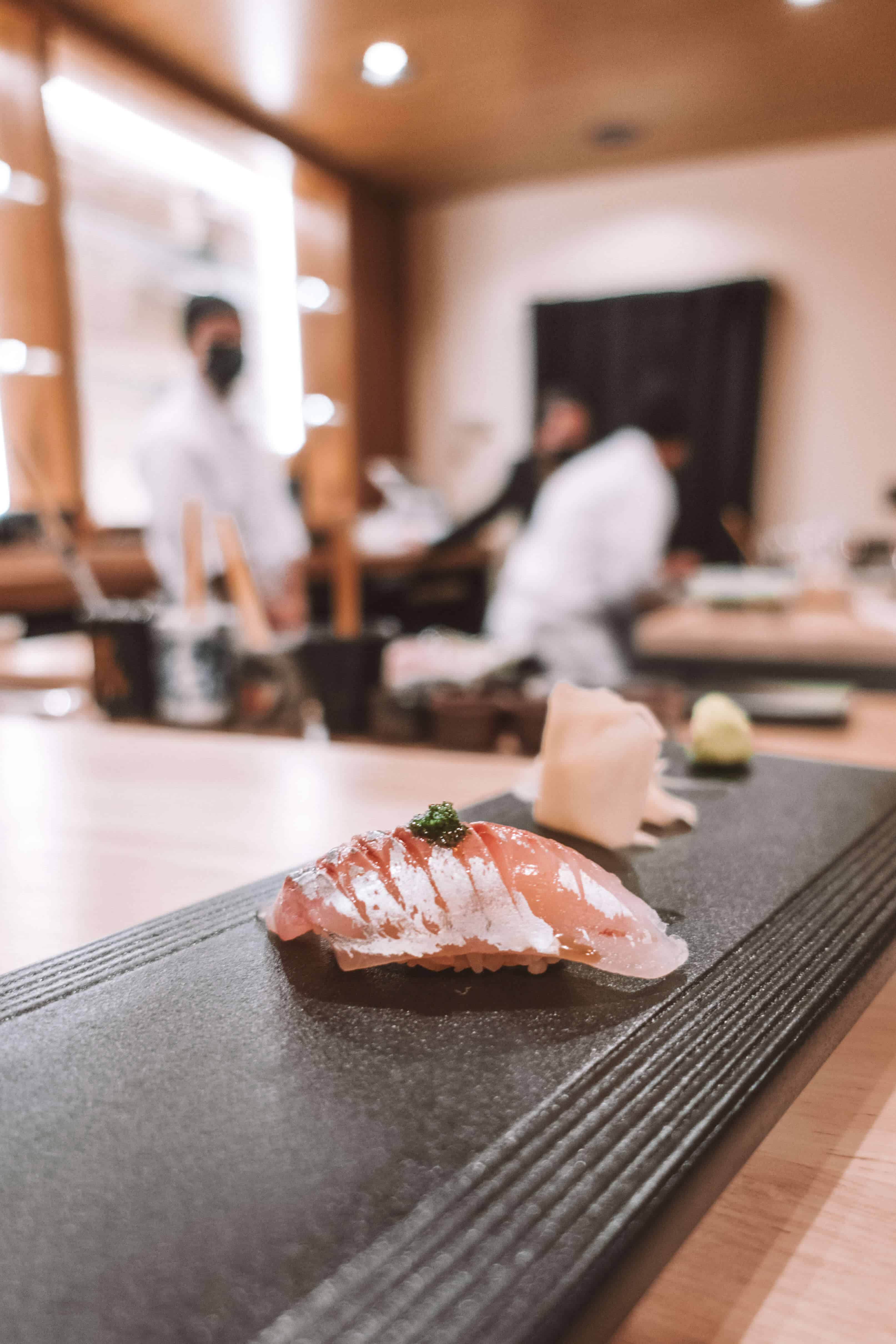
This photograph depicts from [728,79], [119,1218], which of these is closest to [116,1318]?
[119,1218]

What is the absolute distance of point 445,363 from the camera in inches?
244

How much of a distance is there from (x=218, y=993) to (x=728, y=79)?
188 inches

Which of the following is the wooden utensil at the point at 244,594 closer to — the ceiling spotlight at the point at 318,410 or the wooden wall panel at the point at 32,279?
the wooden wall panel at the point at 32,279

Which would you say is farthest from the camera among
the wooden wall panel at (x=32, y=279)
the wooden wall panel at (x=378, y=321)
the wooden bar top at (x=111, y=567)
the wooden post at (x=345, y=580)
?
the wooden wall panel at (x=378, y=321)

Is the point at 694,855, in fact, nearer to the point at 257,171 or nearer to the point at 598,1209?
the point at 598,1209

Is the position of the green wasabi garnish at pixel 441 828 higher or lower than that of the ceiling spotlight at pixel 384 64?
lower

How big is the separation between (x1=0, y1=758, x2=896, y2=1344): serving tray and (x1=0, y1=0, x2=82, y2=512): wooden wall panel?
316 centimetres

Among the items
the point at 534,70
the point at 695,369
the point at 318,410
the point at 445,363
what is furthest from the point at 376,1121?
the point at 445,363

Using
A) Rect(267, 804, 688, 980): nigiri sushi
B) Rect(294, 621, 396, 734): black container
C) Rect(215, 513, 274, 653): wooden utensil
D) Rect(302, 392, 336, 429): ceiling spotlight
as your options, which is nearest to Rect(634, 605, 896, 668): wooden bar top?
Rect(294, 621, 396, 734): black container

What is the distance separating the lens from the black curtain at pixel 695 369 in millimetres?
5324

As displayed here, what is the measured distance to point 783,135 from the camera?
16.5ft

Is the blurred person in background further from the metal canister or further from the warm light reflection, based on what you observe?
the metal canister

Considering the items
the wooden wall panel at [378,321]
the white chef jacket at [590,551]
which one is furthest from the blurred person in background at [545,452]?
the wooden wall panel at [378,321]

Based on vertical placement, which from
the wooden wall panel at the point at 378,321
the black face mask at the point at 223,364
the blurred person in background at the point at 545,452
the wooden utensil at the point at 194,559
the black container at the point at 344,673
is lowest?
the black container at the point at 344,673
